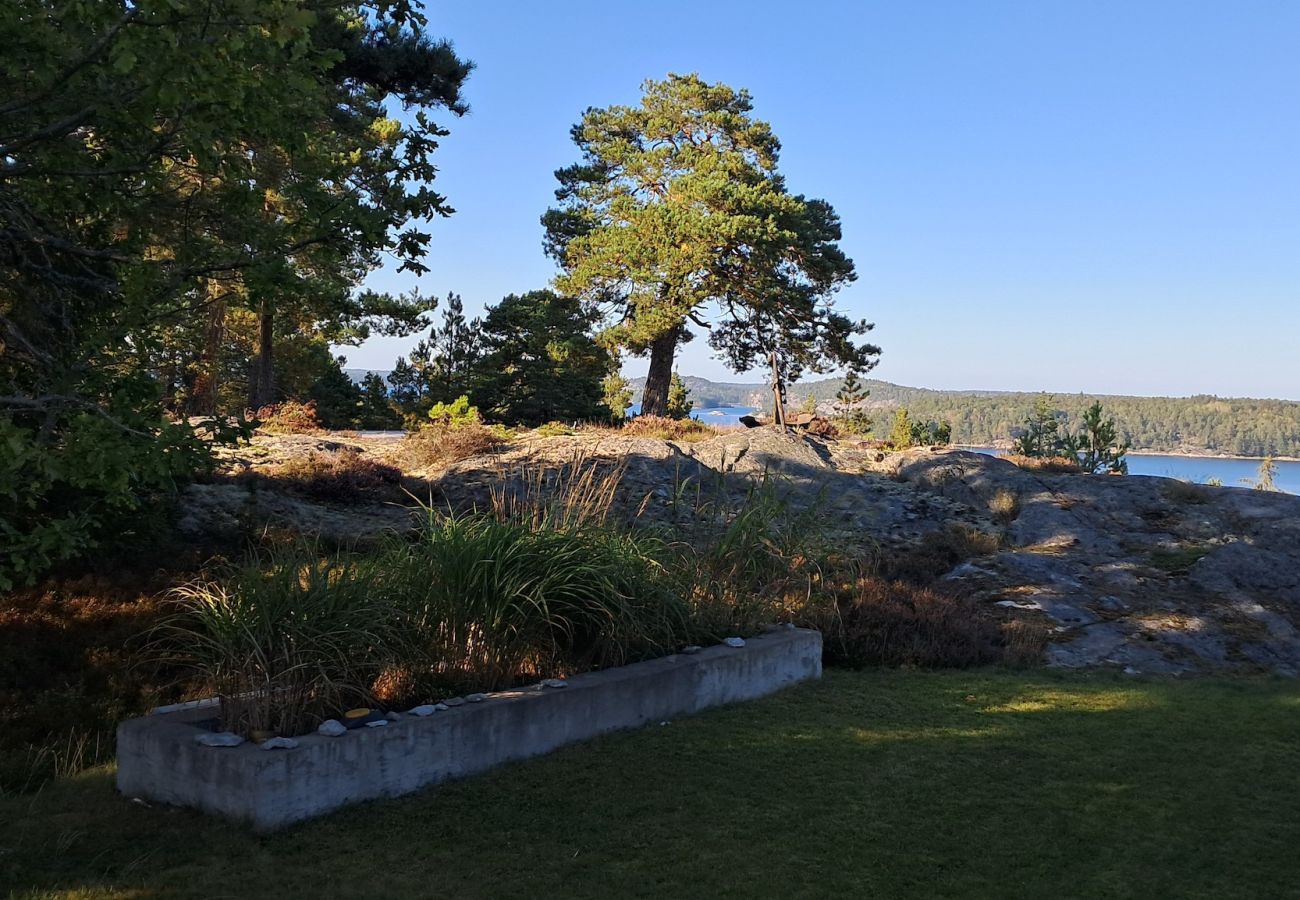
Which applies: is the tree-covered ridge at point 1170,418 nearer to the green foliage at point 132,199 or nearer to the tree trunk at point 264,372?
the tree trunk at point 264,372

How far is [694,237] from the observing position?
21.7 meters

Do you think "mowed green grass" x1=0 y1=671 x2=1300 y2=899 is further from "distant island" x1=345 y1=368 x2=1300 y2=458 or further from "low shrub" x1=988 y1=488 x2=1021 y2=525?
"distant island" x1=345 y1=368 x2=1300 y2=458

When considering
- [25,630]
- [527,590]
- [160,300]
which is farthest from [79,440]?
[25,630]

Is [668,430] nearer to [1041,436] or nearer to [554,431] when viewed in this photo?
[554,431]

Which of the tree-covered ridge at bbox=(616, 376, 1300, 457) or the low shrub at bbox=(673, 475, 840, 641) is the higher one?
the tree-covered ridge at bbox=(616, 376, 1300, 457)

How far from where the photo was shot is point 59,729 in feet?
18.5

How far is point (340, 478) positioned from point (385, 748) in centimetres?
739

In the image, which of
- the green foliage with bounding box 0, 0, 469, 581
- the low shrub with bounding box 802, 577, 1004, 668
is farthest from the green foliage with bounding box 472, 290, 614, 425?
the green foliage with bounding box 0, 0, 469, 581

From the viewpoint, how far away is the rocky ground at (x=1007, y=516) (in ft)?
31.5

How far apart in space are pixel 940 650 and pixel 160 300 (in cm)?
658

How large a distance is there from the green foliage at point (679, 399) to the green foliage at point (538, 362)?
606cm

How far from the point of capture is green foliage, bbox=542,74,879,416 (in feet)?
72.0

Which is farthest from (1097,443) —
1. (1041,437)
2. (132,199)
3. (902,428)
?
(132,199)

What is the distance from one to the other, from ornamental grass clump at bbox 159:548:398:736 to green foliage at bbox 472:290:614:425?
17.9m
